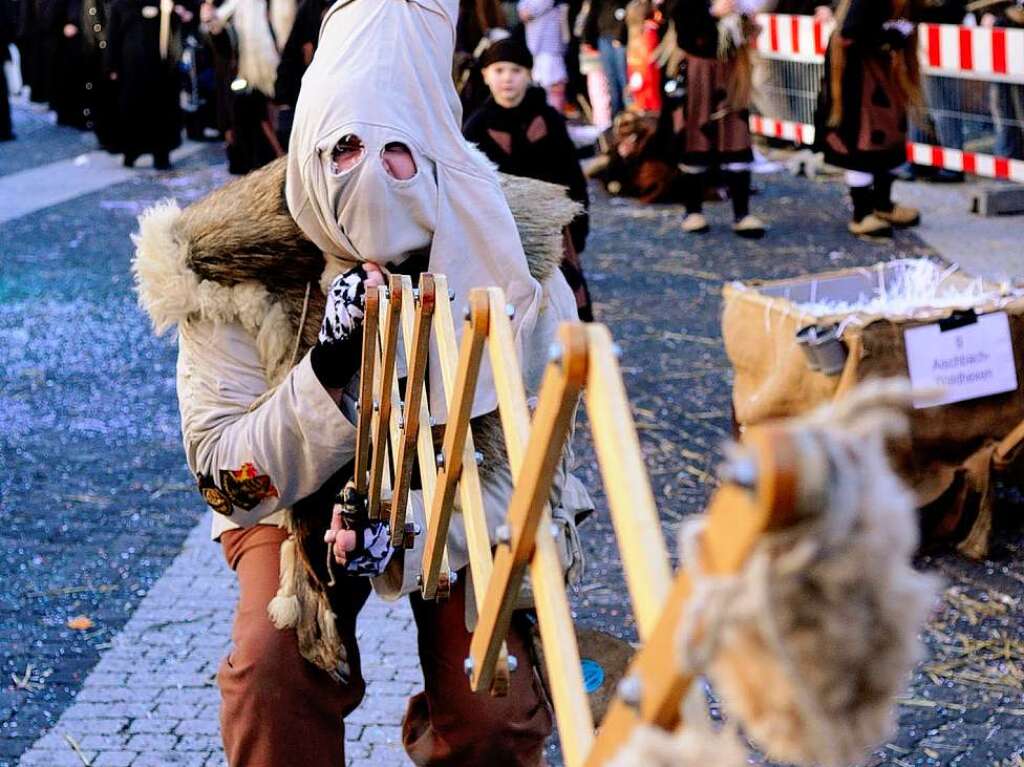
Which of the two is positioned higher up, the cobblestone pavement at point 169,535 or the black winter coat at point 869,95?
the black winter coat at point 869,95

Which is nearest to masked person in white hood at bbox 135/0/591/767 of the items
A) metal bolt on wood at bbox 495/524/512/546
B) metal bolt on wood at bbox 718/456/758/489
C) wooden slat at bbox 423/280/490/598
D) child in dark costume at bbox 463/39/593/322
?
wooden slat at bbox 423/280/490/598

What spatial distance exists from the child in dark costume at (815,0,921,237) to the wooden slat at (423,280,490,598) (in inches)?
276

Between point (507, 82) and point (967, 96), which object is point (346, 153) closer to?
point (507, 82)

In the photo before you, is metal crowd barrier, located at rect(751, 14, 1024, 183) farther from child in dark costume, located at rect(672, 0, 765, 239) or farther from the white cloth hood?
the white cloth hood

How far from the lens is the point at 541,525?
1.57 meters

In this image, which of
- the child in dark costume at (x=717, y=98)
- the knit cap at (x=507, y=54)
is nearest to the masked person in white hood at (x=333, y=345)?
the knit cap at (x=507, y=54)

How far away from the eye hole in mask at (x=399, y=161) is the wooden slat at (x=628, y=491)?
42.6 inches

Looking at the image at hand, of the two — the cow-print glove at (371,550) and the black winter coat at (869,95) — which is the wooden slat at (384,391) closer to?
the cow-print glove at (371,550)

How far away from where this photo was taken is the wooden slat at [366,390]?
2.29 m

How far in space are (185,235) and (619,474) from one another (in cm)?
163

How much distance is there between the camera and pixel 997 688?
359 cm

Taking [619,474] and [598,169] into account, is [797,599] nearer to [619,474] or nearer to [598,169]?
[619,474]

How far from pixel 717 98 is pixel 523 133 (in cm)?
336

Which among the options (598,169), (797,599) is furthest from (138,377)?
(797,599)
